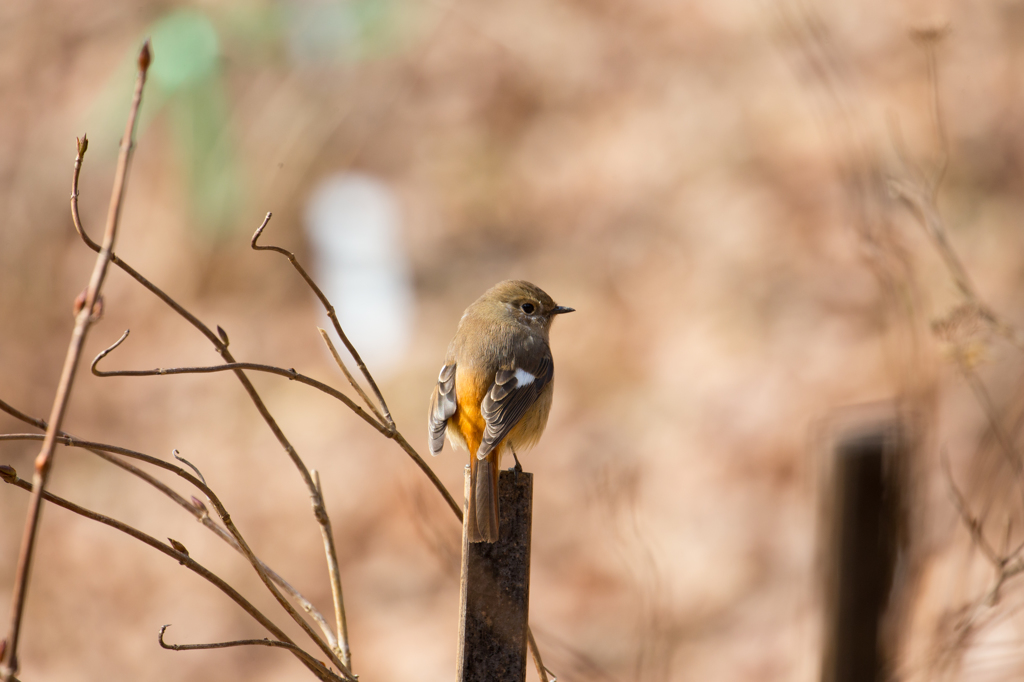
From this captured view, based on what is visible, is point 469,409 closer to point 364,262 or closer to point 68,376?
point 68,376

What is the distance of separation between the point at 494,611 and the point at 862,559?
0.68 meters

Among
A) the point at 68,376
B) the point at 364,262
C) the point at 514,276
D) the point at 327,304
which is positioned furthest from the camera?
the point at 364,262

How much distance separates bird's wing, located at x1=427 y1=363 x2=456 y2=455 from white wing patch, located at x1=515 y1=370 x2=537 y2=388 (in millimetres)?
229

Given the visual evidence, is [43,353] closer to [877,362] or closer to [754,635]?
[754,635]

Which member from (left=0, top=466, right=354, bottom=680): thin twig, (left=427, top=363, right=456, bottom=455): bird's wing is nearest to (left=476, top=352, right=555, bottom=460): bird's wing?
(left=427, top=363, right=456, bottom=455): bird's wing

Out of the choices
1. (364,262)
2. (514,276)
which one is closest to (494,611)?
(514,276)

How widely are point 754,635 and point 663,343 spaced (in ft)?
6.77

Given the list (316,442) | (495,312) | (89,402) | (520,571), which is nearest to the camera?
(520,571)

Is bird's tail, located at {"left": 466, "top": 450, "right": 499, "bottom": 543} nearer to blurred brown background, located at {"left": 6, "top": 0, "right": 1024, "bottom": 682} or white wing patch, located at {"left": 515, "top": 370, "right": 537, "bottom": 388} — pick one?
white wing patch, located at {"left": 515, "top": 370, "right": 537, "bottom": 388}

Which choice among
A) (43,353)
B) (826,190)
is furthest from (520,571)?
(43,353)

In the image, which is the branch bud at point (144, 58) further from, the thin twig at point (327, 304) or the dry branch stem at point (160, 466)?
the dry branch stem at point (160, 466)

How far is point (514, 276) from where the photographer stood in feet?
21.8

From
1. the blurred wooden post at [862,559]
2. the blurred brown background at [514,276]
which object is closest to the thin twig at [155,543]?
the blurred wooden post at [862,559]

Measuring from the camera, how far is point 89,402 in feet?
23.7
